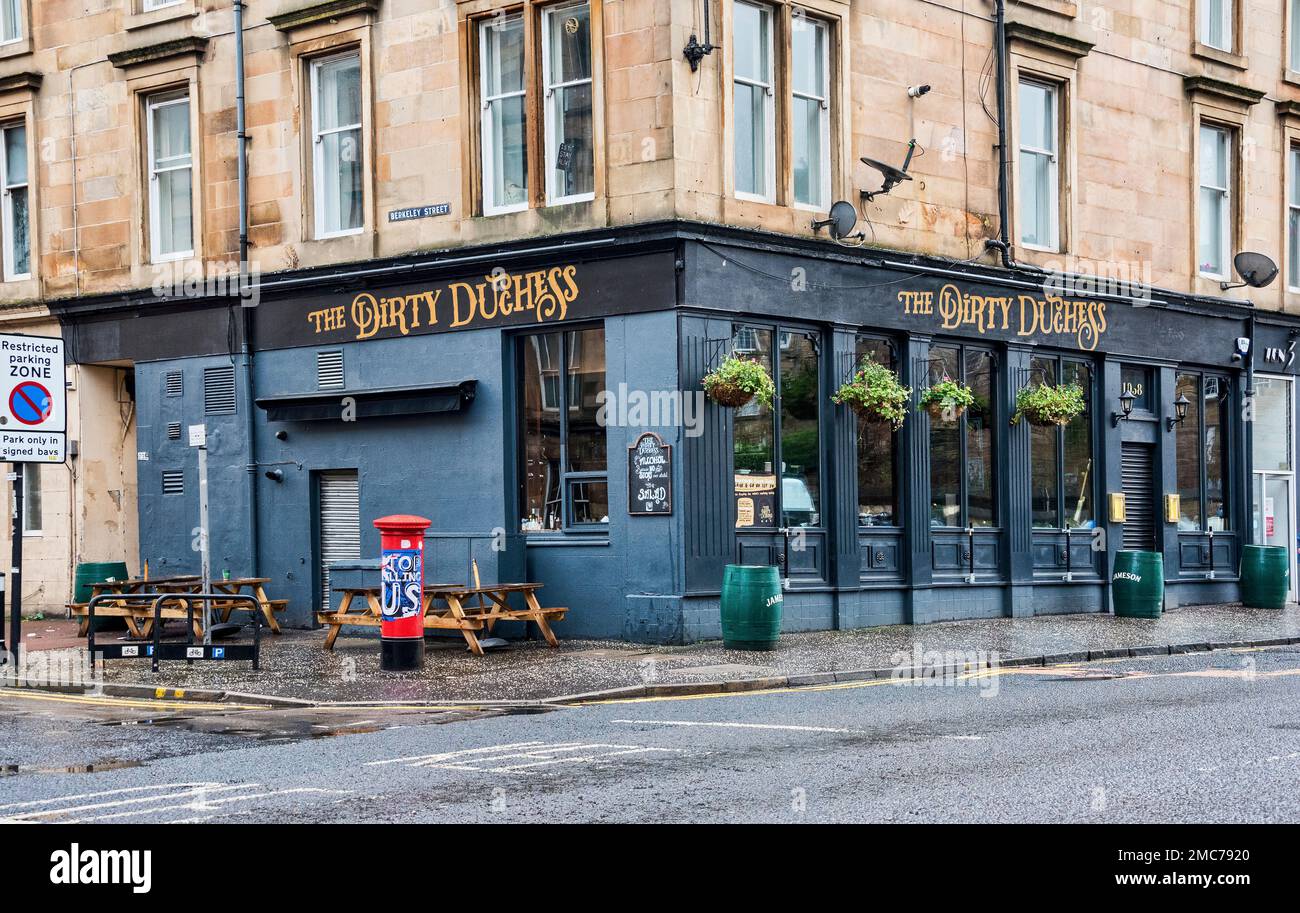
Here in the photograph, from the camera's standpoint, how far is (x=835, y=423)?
20703 millimetres

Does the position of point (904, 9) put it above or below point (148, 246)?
above

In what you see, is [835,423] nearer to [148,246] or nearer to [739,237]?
[739,237]

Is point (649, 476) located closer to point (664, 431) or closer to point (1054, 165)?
point (664, 431)

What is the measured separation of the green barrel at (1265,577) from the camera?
25.4 meters

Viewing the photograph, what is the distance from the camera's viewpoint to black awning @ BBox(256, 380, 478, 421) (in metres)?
20.4

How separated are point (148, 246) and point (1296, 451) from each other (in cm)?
1943

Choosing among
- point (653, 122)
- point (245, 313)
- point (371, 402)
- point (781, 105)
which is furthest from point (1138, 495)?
point (245, 313)

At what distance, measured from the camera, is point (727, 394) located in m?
18.6

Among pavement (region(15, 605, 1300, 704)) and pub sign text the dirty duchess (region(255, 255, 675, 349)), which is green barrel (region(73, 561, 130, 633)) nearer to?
pavement (region(15, 605, 1300, 704))

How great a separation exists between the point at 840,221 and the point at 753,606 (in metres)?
5.38

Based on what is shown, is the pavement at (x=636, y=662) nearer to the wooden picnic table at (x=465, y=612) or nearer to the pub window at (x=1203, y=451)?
the wooden picnic table at (x=465, y=612)

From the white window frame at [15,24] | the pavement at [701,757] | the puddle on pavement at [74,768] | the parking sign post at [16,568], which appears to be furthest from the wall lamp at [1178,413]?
the puddle on pavement at [74,768]

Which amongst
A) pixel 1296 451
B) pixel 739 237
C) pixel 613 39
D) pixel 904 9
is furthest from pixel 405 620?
pixel 1296 451

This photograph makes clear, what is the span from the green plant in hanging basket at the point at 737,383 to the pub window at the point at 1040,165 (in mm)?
6849
